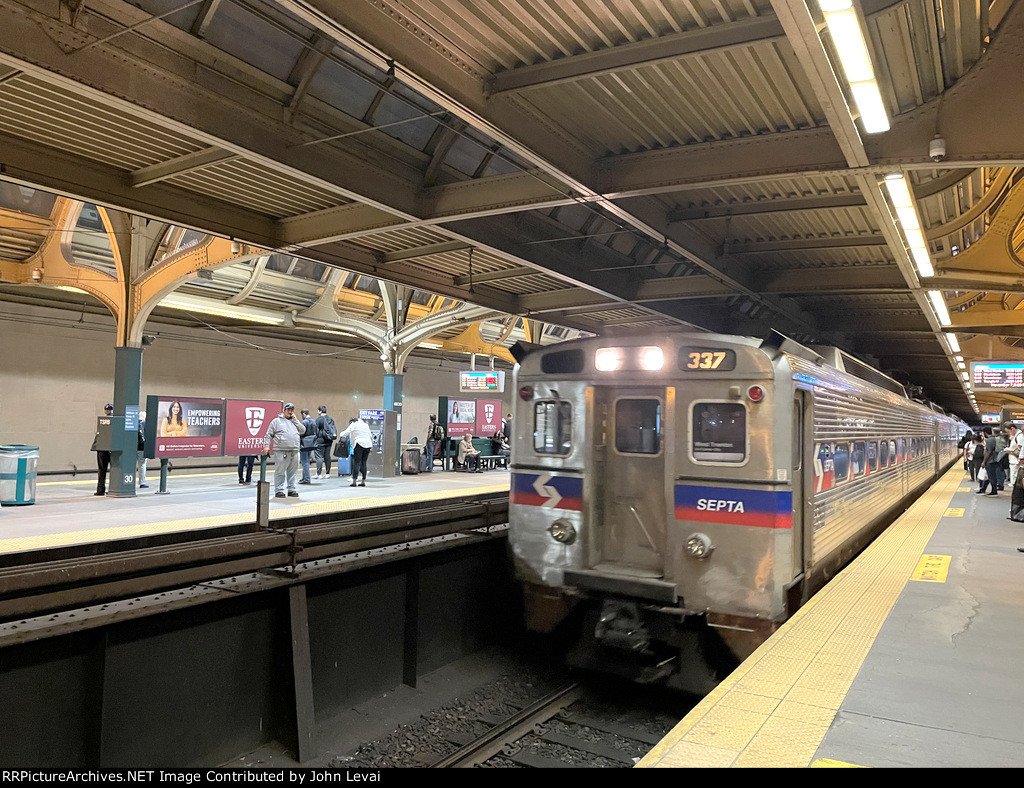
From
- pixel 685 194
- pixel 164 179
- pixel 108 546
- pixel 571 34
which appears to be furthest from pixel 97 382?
pixel 571 34

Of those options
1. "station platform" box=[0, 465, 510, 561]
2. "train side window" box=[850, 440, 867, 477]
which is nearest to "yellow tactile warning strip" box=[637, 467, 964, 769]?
"train side window" box=[850, 440, 867, 477]

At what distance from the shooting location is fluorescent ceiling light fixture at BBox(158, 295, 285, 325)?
17844 mm

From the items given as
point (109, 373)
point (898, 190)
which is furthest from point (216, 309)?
point (898, 190)

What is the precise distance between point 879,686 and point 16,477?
13.2 meters

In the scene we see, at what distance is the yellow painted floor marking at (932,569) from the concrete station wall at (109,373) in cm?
1681

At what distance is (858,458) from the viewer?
8664mm

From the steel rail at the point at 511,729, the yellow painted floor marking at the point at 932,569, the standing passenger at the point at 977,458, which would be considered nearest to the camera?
the steel rail at the point at 511,729

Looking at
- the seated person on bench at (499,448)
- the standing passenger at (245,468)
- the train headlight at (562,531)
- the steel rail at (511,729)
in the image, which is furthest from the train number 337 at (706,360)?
the seated person on bench at (499,448)

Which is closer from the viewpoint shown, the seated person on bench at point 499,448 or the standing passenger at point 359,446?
the standing passenger at point 359,446

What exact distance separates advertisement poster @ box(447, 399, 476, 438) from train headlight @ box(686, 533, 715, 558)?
17099 mm

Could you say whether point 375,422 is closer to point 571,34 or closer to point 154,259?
point 154,259

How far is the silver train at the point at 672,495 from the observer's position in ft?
18.3

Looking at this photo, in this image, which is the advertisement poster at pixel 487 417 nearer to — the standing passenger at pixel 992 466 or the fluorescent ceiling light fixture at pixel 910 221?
the standing passenger at pixel 992 466

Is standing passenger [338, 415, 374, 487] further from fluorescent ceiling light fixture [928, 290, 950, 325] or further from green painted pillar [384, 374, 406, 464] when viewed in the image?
fluorescent ceiling light fixture [928, 290, 950, 325]
